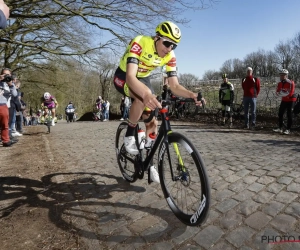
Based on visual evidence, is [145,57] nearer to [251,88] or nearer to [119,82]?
[119,82]

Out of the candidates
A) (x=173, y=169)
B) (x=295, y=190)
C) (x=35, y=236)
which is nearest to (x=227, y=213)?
(x=173, y=169)

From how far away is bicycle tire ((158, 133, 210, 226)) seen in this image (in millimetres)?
2127

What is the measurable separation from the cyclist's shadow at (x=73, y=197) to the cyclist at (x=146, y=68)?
639 mm

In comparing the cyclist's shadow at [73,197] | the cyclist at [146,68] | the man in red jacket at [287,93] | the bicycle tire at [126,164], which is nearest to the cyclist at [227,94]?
the man in red jacket at [287,93]

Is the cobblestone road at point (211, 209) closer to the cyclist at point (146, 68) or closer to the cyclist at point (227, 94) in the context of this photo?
the cyclist at point (146, 68)

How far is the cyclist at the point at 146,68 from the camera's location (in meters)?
2.56

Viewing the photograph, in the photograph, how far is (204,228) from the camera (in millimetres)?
2291

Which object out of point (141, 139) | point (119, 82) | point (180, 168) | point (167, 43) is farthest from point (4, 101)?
point (180, 168)

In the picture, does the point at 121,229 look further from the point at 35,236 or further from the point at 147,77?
the point at 147,77

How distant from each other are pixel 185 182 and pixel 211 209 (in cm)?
48

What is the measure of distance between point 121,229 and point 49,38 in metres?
14.5

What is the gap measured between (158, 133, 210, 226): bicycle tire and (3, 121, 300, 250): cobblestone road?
16cm

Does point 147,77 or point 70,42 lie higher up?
point 70,42

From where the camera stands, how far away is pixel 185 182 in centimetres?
251
